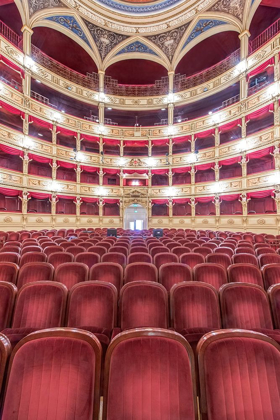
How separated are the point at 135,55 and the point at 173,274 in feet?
59.9

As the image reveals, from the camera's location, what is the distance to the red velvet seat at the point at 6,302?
2062 mm

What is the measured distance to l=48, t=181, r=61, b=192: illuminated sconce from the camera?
1356 cm

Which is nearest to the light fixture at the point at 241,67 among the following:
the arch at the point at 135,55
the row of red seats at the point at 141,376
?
the arch at the point at 135,55

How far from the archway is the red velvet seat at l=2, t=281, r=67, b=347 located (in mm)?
14434

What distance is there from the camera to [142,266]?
3.14 m

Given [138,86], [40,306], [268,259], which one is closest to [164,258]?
[268,259]

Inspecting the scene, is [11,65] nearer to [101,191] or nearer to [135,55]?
[101,191]

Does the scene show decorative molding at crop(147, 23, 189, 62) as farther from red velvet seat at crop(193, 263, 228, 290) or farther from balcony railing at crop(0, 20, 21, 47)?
red velvet seat at crop(193, 263, 228, 290)

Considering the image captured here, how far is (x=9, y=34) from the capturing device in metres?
12.1

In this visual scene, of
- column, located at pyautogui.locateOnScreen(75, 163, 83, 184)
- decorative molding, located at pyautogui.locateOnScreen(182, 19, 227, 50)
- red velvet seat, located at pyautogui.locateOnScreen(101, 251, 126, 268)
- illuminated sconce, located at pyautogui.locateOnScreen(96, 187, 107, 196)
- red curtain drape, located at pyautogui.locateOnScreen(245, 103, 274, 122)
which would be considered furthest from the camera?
illuminated sconce, located at pyautogui.locateOnScreen(96, 187, 107, 196)

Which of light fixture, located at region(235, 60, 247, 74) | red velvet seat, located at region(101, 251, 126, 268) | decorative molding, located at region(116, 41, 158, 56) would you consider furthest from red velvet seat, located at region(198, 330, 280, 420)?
decorative molding, located at region(116, 41, 158, 56)

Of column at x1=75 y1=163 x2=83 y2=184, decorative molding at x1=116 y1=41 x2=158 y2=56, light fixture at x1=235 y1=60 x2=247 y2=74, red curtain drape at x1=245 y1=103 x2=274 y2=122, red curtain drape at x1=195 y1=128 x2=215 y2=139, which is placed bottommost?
column at x1=75 y1=163 x2=83 y2=184

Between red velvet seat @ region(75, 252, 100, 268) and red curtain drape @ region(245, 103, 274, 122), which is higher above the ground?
red curtain drape @ region(245, 103, 274, 122)

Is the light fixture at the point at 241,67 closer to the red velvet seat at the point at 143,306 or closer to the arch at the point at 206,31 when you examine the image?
the arch at the point at 206,31
